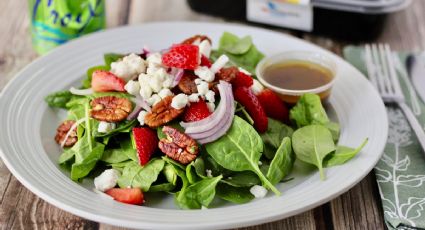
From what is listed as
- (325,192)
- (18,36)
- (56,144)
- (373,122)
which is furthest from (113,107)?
(18,36)

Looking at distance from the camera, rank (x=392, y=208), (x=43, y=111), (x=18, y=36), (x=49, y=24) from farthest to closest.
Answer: (x=18, y=36)
(x=49, y=24)
(x=43, y=111)
(x=392, y=208)

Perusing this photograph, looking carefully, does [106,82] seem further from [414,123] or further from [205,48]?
[414,123]

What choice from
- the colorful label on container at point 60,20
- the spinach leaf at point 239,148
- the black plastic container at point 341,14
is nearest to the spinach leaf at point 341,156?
the spinach leaf at point 239,148

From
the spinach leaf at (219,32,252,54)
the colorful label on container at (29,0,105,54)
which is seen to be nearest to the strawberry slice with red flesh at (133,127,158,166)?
the spinach leaf at (219,32,252,54)

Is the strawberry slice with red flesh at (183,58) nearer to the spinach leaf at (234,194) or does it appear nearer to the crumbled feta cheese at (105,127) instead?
the crumbled feta cheese at (105,127)

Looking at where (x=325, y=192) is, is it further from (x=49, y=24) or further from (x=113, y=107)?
(x=49, y=24)

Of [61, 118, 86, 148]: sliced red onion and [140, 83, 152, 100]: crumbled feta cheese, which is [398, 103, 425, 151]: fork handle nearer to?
[140, 83, 152, 100]: crumbled feta cheese
